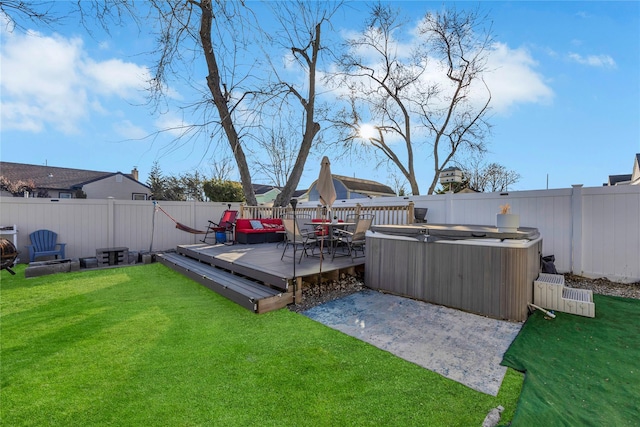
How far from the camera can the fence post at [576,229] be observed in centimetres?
495

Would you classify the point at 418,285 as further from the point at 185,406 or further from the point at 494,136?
the point at 494,136

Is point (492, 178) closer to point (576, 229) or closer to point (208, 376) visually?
point (576, 229)

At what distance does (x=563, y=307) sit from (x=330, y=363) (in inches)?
121

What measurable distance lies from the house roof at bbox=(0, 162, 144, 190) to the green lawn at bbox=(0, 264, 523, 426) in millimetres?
21330

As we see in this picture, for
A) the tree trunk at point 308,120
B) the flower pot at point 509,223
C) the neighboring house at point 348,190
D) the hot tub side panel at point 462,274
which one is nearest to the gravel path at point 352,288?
the hot tub side panel at point 462,274

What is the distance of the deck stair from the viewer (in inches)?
129

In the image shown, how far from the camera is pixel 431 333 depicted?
2885 mm

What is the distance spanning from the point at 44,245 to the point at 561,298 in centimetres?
1010

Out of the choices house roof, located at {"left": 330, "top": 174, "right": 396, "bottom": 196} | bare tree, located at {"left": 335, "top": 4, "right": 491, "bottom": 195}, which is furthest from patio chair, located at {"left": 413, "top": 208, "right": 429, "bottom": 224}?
house roof, located at {"left": 330, "top": 174, "right": 396, "bottom": 196}

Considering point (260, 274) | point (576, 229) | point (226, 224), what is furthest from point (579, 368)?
point (226, 224)

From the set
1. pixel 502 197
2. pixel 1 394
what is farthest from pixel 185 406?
pixel 502 197

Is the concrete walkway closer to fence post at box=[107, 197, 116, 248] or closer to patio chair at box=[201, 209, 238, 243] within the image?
patio chair at box=[201, 209, 238, 243]

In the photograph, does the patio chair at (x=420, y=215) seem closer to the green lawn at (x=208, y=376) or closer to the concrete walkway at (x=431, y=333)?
the concrete walkway at (x=431, y=333)

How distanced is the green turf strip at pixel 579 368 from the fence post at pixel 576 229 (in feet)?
5.82
